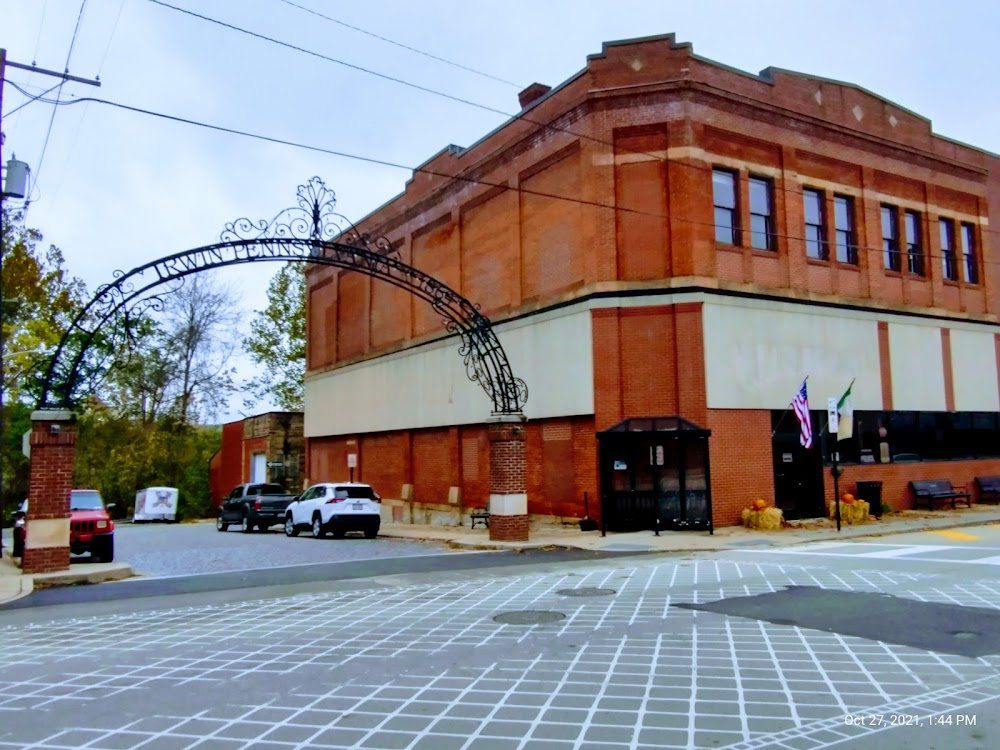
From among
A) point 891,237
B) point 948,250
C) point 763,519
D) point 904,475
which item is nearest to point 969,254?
point 948,250

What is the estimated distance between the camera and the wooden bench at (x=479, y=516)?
25520 millimetres

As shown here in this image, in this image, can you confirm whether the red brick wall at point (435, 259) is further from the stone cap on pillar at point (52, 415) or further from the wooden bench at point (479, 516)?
the stone cap on pillar at point (52, 415)

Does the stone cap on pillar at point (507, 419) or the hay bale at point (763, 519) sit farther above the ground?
the stone cap on pillar at point (507, 419)

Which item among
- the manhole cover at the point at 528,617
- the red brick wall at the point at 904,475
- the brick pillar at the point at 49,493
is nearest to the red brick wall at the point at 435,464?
the red brick wall at the point at 904,475

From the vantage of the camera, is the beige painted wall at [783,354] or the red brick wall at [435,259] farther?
the red brick wall at [435,259]

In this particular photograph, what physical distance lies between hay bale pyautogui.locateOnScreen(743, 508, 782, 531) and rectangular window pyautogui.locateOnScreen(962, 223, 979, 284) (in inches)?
550

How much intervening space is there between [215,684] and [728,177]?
2059 cm

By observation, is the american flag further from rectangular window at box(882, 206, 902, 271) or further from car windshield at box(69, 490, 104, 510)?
car windshield at box(69, 490, 104, 510)

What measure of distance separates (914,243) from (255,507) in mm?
24890

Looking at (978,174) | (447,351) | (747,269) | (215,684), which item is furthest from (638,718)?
(978,174)

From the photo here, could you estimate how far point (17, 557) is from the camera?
18.6m

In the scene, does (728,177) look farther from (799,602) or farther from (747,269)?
(799,602)

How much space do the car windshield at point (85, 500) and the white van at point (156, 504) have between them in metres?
28.3

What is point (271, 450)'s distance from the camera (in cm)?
4341
